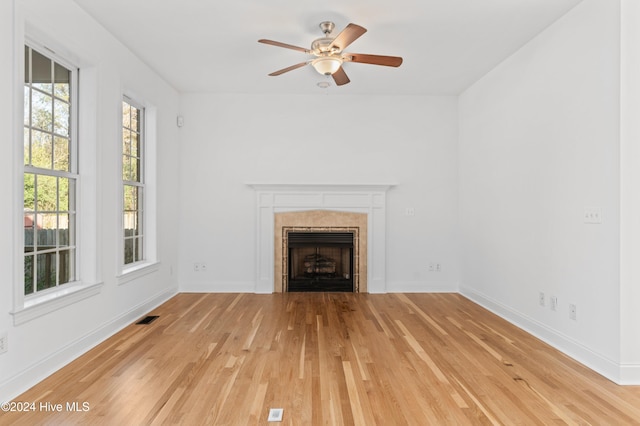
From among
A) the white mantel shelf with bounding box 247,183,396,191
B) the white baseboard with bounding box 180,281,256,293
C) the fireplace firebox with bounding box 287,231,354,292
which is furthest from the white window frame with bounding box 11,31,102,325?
the fireplace firebox with bounding box 287,231,354,292

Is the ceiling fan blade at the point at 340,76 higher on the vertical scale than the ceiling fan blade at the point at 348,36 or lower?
lower

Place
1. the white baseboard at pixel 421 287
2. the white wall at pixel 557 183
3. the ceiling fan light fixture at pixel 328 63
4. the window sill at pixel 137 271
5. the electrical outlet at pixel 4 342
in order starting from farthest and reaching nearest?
the white baseboard at pixel 421 287
the window sill at pixel 137 271
the ceiling fan light fixture at pixel 328 63
the white wall at pixel 557 183
the electrical outlet at pixel 4 342

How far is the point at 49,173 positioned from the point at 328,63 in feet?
7.93

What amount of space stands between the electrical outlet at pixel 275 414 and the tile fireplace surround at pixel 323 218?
3.20 metres

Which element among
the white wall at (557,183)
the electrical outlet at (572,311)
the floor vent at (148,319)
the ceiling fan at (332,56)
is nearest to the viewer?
the white wall at (557,183)

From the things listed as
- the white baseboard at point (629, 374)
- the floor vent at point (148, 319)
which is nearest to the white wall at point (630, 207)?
the white baseboard at point (629, 374)

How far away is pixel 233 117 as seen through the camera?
5387mm

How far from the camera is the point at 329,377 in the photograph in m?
2.58

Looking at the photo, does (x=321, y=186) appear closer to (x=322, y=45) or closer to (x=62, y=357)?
(x=322, y=45)

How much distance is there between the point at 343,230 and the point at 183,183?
2.39 meters

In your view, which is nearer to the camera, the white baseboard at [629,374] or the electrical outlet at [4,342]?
the electrical outlet at [4,342]

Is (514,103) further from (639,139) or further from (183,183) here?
(183,183)

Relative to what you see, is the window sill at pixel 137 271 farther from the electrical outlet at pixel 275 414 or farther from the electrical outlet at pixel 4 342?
the electrical outlet at pixel 275 414

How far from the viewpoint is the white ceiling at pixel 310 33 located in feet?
10.0
